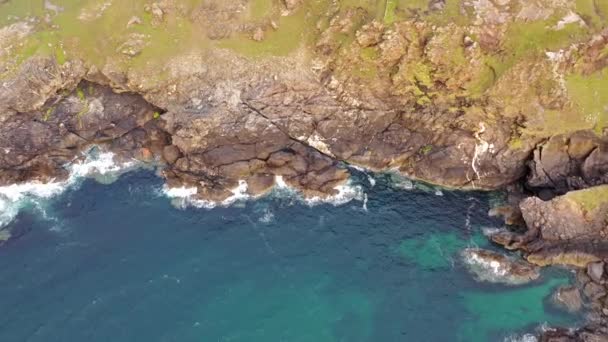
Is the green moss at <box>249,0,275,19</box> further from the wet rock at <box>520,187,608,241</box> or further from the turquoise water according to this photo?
the wet rock at <box>520,187,608,241</box>

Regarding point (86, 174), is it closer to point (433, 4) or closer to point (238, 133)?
point (238, 133)

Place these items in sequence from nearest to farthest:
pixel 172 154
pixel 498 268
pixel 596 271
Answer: pixel 596 271
pixel 498 268
pixel 172 154

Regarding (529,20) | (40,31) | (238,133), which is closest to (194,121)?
(238,133)

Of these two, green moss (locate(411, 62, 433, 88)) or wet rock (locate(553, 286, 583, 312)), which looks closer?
wet rock (locate(553, 286, 583, 312))

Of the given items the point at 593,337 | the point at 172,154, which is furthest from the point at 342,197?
the point at 593,337

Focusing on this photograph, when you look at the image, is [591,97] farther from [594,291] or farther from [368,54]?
[368,54]

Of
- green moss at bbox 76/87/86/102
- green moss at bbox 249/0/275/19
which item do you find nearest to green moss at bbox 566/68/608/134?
green moss at bbox 249/0/275/19
